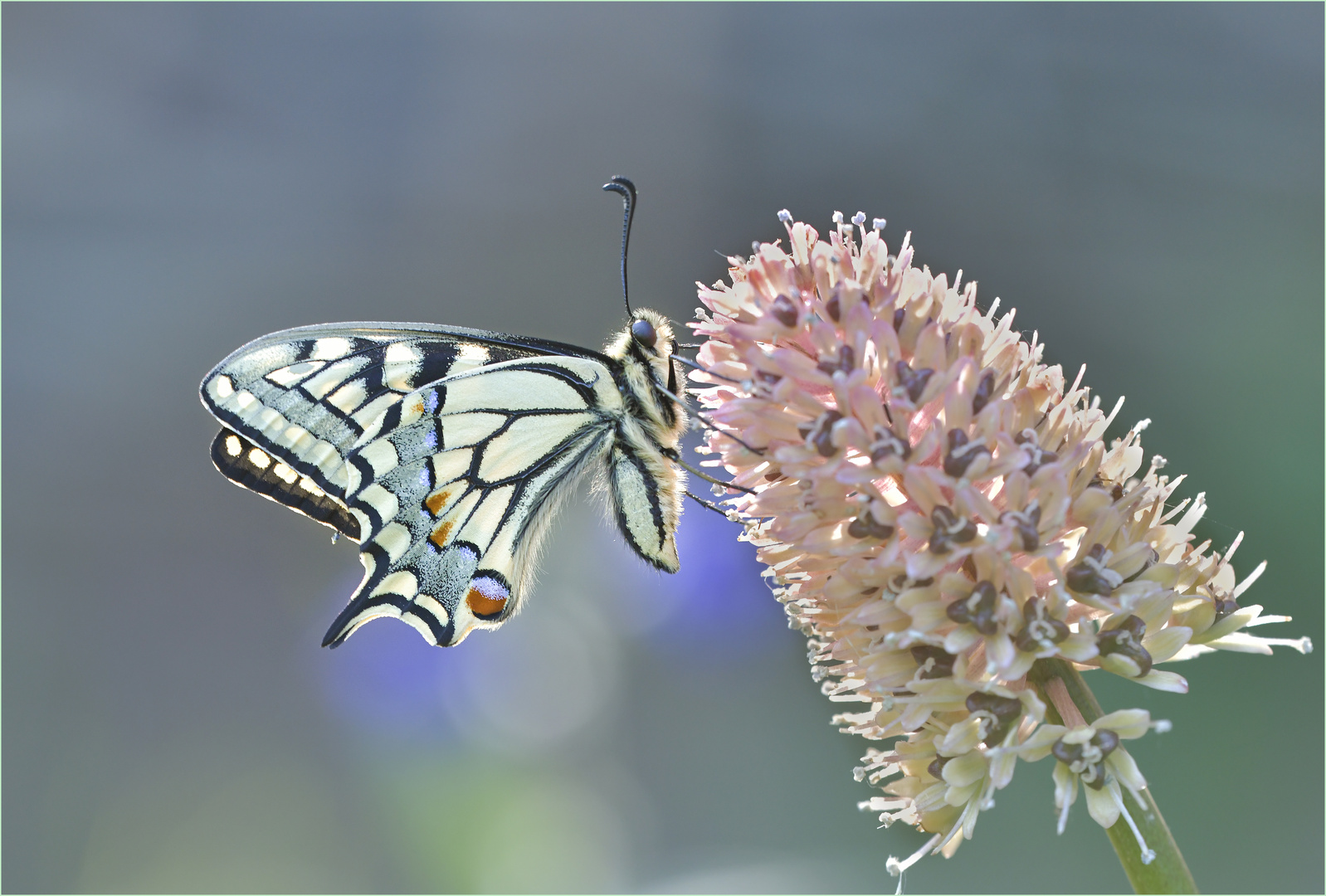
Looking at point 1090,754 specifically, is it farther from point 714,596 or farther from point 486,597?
point 714,596

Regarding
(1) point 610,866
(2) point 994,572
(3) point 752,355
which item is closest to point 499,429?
(3) point 752,355

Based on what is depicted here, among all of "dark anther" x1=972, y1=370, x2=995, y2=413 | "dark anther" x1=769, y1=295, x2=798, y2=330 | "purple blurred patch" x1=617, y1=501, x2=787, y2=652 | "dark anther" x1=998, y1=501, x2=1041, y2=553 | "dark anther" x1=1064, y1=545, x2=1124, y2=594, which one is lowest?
"purple blurred patch" x1=617, y1=501, x2=787, y2=652

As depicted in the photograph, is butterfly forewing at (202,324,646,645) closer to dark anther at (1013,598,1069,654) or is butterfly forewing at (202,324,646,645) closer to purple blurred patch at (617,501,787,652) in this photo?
dark anther at (1013,598,1069,654)

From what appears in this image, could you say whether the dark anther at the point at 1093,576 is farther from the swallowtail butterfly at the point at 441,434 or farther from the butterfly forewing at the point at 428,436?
the butterfly forewing at the point at 428,436

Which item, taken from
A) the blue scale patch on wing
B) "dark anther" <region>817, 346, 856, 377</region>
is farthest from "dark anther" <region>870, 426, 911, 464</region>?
the blue scale patch on wing

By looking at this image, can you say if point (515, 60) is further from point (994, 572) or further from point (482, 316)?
point (994, 572)
